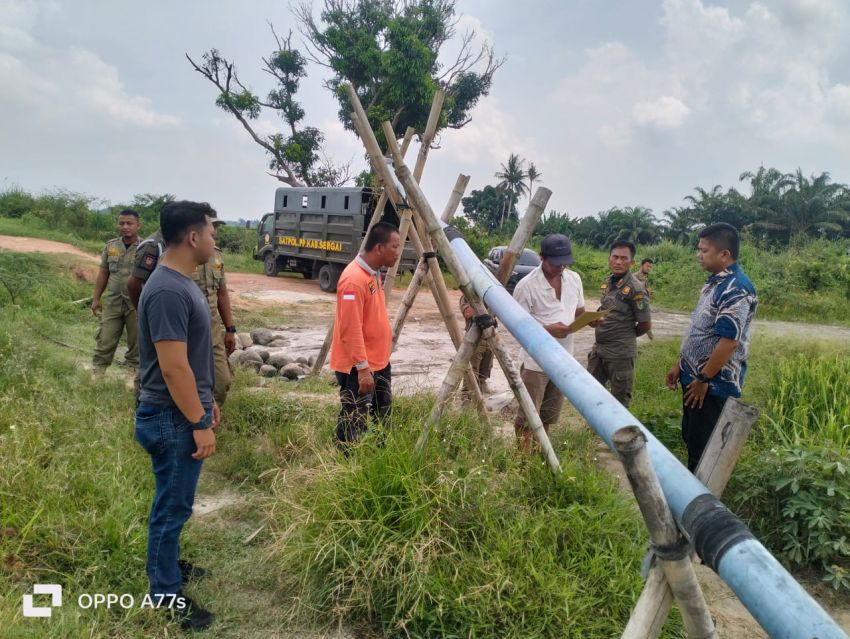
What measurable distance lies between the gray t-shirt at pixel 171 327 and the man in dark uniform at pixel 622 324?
10.1 feet

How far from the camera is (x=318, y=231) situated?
15094mm

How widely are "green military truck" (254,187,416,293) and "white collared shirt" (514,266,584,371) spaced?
9380mm

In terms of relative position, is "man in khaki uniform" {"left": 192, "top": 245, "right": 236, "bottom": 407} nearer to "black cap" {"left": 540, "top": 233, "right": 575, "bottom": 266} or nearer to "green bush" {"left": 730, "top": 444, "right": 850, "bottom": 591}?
"black cap" {"left": 540, "top": 233, "right": 575, "bottom": 266}

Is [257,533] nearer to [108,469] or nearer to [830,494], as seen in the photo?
[108,469]

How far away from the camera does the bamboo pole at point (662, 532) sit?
1.38 meters

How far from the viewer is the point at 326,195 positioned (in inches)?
586

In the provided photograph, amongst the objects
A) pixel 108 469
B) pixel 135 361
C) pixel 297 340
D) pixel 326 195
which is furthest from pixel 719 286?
pixel 326 195

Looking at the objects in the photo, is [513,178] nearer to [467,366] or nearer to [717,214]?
[717,214]

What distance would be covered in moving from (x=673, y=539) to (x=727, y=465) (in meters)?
0.30

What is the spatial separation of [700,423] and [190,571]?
9.55 feet

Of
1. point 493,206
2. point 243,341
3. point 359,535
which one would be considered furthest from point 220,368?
point 493,206

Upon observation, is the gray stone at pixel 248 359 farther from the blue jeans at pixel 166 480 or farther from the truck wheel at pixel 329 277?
the truck wheel at pixel 329 277

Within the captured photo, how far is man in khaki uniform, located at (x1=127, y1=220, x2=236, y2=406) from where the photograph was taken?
3959 millimetres

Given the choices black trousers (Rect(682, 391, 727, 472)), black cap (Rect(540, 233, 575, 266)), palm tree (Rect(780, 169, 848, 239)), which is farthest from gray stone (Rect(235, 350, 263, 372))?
palm tree (Rect(780, 169, 848, 239))
